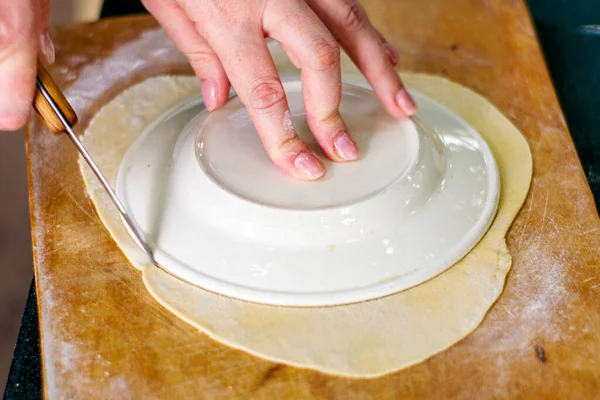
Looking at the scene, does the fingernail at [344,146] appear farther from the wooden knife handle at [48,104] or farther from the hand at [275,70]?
the wooden knife handle at [48,104]

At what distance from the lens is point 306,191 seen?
2.84ft

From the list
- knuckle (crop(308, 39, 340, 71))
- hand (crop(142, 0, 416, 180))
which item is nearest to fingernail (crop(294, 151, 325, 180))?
hand (crop(142, 0, 416, 180))

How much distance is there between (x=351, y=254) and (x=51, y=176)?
23.0 inches

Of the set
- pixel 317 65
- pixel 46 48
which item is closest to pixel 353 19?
pixel 317 65

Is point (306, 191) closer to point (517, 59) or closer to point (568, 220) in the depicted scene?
point (568, 220)

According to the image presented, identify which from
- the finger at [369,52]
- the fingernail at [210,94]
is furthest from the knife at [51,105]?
the finger at [369,52]

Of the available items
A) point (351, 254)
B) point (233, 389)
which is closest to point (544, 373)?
point (351, 254)

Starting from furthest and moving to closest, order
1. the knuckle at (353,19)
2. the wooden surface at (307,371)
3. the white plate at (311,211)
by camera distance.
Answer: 1. the knuckle at (353,19)
2. the white plate at (311,211)
3. the wooden surface at (307,371)

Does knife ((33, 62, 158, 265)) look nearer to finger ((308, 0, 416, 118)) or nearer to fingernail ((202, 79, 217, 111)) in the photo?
fingernail ((202, 79, 217, 111))

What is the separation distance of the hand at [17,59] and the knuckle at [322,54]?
1.27ft

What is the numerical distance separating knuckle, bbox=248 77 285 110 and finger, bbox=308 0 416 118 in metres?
0.19

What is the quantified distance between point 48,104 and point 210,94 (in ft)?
1.11

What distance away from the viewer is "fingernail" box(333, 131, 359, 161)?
0.89 meters

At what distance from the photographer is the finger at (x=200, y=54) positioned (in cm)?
105
